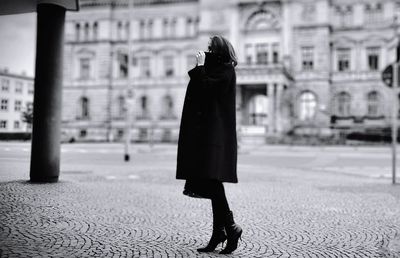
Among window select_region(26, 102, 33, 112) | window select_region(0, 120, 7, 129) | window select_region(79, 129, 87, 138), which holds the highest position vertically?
window select_region(26, 102, 33, 112)

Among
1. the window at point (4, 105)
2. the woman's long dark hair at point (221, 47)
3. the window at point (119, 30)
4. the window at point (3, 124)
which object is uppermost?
the window at point (119, 30)

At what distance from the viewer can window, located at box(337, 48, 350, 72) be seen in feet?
164

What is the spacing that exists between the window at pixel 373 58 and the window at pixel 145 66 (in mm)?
25324

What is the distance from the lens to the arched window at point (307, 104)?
49094mm

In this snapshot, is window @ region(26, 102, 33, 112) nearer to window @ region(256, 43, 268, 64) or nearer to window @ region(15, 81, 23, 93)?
window @ region(15, 81, 23, 93)

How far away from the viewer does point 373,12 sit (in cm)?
4884

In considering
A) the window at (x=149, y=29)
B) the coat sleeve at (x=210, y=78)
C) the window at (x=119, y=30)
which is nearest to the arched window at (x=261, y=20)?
the window at (x=149, y=29)

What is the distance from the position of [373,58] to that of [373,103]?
479cm

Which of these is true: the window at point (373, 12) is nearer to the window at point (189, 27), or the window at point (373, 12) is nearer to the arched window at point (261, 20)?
the arched window at point (261, 20)

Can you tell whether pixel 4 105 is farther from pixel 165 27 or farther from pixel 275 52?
pixel 165 27

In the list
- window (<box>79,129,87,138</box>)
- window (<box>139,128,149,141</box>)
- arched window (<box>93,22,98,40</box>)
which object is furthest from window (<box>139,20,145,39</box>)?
window (<box>79,129,87,138</box>)

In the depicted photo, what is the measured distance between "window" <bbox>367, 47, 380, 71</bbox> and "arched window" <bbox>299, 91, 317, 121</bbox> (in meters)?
6.95

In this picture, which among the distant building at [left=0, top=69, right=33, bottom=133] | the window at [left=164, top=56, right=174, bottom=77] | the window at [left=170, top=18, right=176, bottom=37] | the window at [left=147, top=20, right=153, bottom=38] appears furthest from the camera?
the window at [left=147, top=20, right=153, bottom=38]

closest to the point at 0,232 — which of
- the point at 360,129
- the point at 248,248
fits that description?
the point at 248,248
